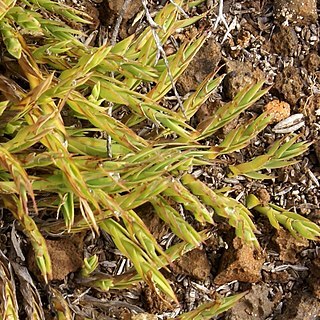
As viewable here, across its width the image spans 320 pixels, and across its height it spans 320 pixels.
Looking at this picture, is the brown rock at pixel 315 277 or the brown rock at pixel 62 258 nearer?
the brown rock at pixel 62 258

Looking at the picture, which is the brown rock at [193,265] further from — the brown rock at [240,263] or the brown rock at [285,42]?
the brown rock at [285,42]

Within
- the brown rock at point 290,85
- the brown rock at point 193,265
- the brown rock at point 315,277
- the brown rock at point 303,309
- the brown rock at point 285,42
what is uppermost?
Answer: the brown rock at point 285,42

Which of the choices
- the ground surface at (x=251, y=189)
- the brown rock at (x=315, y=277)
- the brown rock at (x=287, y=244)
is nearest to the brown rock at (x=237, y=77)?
the ground surface at (x=251, y=189)

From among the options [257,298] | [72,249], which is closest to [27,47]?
[72,249]

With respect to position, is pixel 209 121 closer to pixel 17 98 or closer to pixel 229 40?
pixel 229 40

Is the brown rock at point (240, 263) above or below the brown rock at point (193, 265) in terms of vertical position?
above
